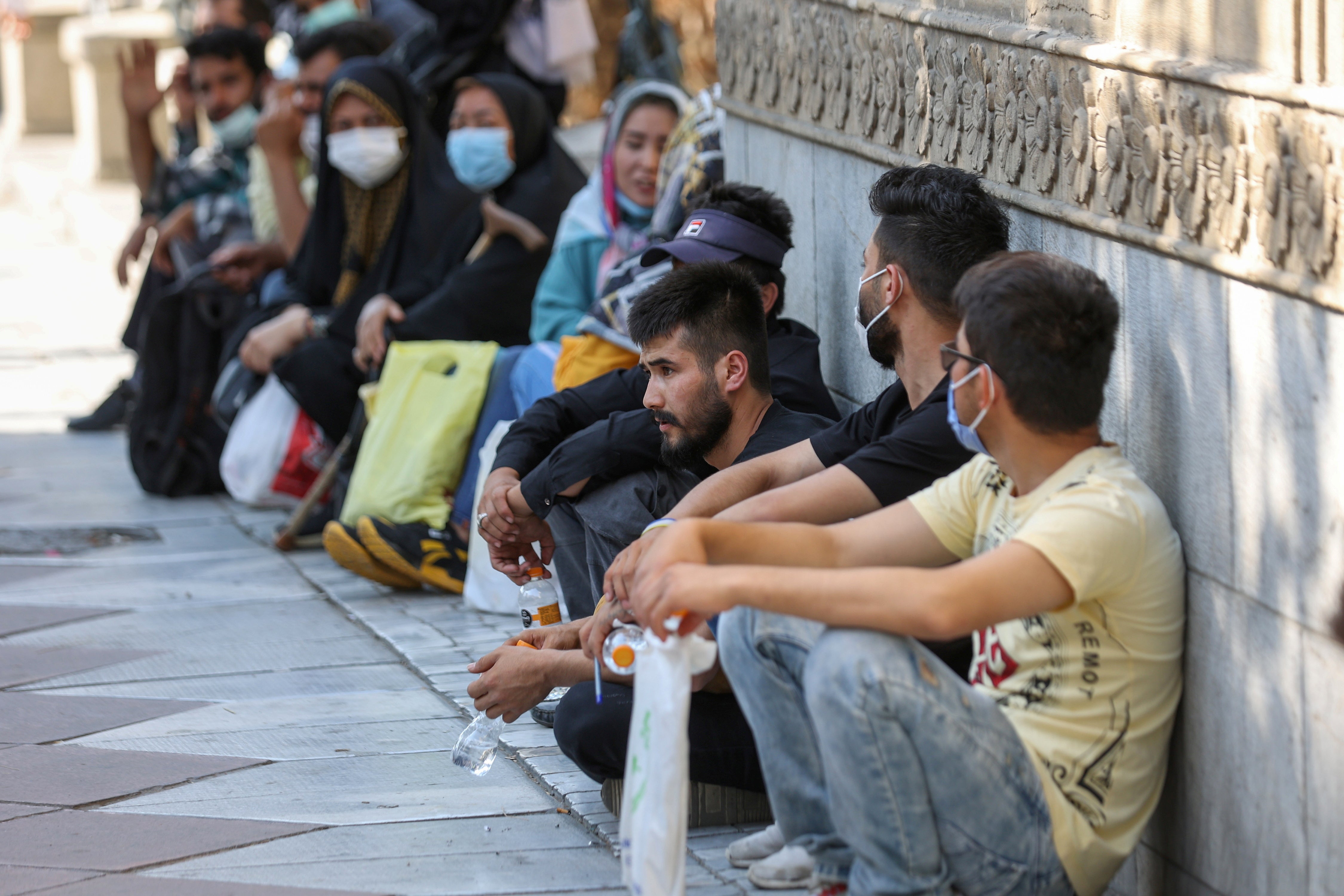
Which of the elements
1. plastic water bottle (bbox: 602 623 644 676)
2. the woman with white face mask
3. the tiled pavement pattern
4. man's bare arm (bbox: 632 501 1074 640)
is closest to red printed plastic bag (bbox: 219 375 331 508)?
the woman with white face mask

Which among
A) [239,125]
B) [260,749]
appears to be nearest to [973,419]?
[260,749]

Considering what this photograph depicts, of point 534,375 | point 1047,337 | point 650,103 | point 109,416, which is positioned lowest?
point 109,416

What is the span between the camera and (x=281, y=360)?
6.46 meters

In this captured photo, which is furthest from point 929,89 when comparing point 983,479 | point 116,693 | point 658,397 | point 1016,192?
point 116,693

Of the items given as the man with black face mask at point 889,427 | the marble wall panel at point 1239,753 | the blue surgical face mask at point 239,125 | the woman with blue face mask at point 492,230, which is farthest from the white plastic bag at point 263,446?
the marble wall panel at point 1239,753

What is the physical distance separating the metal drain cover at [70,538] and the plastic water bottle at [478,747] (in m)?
3.19

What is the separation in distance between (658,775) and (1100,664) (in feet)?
2.48

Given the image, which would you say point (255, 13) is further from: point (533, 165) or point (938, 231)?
point (938, 231)

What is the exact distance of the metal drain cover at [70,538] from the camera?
21.1ft

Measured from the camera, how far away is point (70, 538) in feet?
21.7

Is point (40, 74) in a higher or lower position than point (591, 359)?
higher

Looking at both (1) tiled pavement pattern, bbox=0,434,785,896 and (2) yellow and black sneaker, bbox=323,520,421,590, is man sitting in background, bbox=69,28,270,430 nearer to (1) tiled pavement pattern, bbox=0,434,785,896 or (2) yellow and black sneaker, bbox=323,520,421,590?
(1) tiled pavement pattern, bbox=0,434,785,896

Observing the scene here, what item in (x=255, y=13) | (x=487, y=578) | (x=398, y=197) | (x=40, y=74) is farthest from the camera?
(x=40, y=74)

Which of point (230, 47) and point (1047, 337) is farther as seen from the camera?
point (230, 47)
